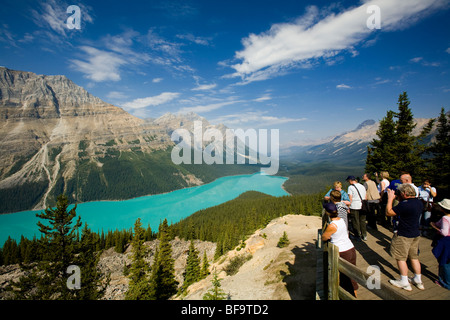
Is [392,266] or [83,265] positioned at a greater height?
[392,266]

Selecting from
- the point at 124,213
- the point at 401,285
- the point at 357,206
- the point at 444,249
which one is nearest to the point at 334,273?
the point at 401,285

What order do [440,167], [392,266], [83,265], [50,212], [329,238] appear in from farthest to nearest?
[440,167] → [83,265] → [50,212] → [392,266] → [329,238]

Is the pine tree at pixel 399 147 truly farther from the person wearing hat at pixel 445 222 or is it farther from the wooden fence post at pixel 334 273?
the wooden fence post at pixel 334 273

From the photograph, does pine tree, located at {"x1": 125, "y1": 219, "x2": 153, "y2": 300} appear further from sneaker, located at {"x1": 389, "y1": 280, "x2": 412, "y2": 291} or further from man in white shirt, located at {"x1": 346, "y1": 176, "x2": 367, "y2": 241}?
sneaker, located at {"x1": 389, "y1": 280, "x2": 412, "y2": 291}

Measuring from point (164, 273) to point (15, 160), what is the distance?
850 feet

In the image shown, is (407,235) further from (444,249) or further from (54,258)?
(54,258)

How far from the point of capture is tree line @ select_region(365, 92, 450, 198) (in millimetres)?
21562

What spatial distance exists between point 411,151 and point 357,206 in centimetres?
2087

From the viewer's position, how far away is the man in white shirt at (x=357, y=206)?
373 inches

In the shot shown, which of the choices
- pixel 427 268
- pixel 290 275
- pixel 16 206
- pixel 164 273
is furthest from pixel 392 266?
pixel 16 206

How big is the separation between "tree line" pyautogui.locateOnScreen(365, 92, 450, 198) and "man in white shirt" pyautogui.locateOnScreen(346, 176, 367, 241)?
17.7 meters

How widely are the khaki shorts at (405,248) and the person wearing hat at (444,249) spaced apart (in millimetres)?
465

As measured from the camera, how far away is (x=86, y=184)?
190875mm
